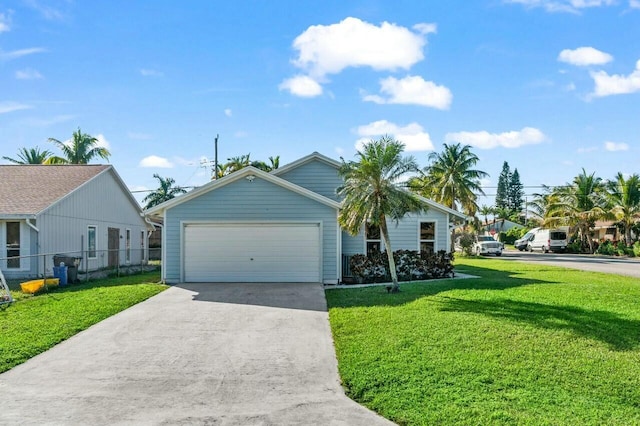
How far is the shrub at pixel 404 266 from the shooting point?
52.4 ft

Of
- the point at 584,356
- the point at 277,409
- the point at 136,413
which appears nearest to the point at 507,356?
the point at 584,356

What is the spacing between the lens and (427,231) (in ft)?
61.3

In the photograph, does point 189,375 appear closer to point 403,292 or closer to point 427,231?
point 403,292

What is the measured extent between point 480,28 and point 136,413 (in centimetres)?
1293

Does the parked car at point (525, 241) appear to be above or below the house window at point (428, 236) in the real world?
below

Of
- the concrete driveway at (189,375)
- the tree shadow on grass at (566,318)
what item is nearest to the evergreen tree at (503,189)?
the tree shadow on grass at (566,318)

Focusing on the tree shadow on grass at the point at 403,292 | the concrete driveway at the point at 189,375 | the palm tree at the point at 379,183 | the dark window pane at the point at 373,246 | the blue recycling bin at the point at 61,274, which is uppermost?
the palm tree at the point at 379,183

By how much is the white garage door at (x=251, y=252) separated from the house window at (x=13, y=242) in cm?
646

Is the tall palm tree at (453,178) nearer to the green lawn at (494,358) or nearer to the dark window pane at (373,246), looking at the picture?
Result: the dark window pane at (373,246)

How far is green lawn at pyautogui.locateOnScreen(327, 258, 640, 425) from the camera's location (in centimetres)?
496

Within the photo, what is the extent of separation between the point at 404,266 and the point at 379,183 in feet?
16.4

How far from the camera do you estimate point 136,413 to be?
5000mm

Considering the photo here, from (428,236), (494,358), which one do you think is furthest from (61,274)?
(494,358)

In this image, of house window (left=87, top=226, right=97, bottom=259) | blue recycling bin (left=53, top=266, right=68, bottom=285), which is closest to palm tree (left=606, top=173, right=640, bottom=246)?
house window (left=87, top=226, right=97, bottom=259)
